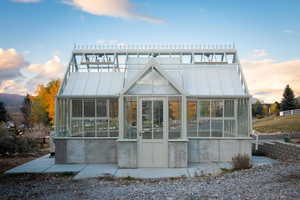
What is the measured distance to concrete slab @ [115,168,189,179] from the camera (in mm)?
10120

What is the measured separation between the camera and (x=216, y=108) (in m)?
12.4

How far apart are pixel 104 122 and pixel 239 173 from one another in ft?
19.6

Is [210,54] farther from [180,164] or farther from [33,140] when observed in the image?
[33,140]

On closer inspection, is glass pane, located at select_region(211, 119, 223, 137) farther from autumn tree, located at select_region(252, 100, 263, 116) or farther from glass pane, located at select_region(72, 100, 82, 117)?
autumn tree, located at select_region(252, 100, 263, 116)

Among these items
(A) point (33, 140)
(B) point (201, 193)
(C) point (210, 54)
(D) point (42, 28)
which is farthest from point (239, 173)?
(A) point (33, 140)

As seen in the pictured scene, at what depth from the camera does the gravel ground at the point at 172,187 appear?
7078 mm

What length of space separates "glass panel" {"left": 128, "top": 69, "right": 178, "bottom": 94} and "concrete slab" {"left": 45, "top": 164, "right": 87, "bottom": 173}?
3676 millimetres

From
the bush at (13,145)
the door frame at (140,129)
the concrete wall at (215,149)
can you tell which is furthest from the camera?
the bush at (13,145)

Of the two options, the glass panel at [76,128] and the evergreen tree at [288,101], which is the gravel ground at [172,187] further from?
the evergreen tree at [288,101]

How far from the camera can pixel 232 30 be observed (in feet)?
50.7

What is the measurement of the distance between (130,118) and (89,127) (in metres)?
2.10

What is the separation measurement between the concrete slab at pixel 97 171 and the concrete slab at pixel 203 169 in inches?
115

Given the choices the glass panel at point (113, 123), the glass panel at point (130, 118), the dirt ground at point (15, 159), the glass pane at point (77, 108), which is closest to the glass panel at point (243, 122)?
the glass panel at point (130, 118)

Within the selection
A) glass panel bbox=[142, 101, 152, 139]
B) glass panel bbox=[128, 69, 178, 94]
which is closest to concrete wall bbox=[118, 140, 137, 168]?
glass panel bbox=[142, 101, 152, 139]
